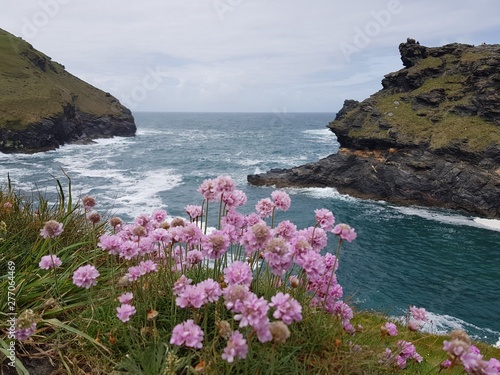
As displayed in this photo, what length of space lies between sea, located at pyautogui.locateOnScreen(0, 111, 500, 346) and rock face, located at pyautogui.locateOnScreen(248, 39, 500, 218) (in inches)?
98.7

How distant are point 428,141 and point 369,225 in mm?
19321

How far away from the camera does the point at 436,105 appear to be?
58.1 m

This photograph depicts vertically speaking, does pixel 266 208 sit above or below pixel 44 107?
below

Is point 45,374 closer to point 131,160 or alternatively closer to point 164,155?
point 131,160

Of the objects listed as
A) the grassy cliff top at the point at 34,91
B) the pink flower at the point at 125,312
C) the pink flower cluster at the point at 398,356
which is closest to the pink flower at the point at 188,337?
the pink flower at the point at 125,312

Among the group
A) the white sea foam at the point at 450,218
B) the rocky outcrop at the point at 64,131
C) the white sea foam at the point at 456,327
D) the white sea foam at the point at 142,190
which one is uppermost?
the rocky outcrop at the point at 64,131

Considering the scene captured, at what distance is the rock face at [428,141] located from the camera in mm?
44812

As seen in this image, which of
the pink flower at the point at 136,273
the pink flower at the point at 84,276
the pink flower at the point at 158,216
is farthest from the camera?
the pink flower at the point at 158,216

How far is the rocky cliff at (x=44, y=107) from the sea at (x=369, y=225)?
4.92 meters

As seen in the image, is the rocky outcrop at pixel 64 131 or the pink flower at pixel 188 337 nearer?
the pink flower at pixel 188 337

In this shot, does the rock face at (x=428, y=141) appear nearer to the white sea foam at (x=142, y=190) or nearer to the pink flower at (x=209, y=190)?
the white sea foam at (x=142, y=190)

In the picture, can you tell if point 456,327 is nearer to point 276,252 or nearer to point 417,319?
point 417,319

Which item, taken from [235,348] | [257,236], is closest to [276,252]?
[257,236]

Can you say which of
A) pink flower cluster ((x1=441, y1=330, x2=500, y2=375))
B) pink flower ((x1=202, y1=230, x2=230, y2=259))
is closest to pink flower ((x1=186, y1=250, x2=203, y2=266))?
pink flower ((x1=202, y1=230, x2=230, y2=259))
